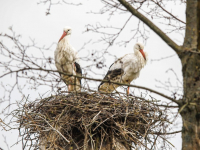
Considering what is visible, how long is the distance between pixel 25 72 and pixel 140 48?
5.65m

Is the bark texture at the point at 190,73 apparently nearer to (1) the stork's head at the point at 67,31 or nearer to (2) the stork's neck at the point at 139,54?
(1) the stork's head at the point at 67,31

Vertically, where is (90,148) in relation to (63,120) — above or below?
below

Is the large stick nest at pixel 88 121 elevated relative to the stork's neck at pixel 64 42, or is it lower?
lower

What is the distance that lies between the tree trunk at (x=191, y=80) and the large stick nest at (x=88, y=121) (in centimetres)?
98

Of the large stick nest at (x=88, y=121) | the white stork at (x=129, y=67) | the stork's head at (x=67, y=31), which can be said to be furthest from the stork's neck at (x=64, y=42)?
the large stick nest at (x=88, y=121)

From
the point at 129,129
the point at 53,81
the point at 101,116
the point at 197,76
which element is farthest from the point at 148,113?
the point at 53,81

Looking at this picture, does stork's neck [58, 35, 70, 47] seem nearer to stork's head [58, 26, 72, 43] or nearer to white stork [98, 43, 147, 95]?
stork's head [58, 26, 72, 43]

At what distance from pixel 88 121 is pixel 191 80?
5.26ft

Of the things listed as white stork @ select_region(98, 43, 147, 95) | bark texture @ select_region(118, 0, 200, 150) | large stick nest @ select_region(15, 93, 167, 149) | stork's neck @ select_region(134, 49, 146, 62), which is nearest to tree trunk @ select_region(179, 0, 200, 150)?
bark texture @ select_region(118, 0, 200, 150)

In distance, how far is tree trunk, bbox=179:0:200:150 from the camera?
3023mm

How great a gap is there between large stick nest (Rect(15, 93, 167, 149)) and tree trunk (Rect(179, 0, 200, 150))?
0.98 meters

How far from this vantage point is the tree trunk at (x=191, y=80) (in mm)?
3023

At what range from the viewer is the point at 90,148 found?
4242 millimetres

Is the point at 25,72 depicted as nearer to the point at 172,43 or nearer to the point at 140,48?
the point at 172,43
